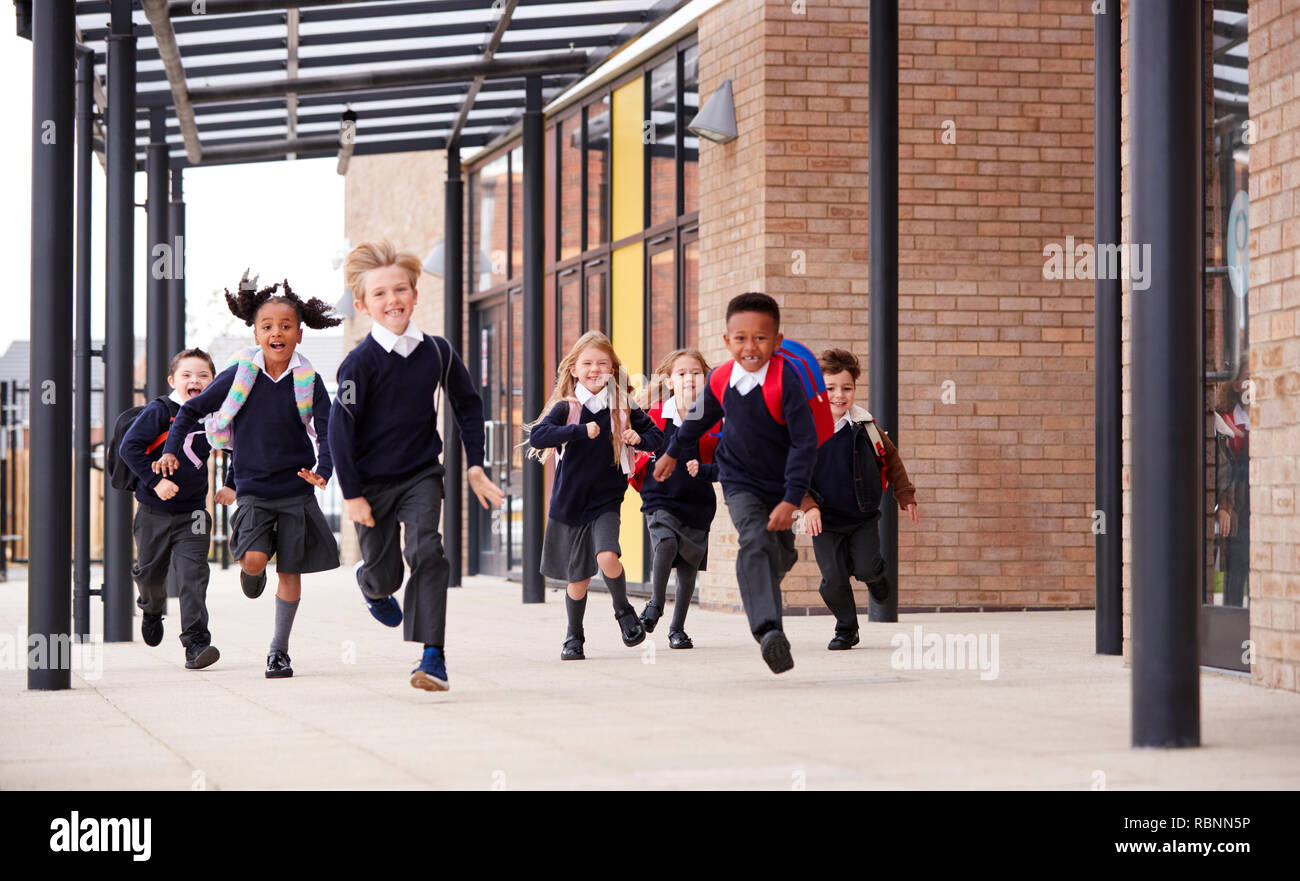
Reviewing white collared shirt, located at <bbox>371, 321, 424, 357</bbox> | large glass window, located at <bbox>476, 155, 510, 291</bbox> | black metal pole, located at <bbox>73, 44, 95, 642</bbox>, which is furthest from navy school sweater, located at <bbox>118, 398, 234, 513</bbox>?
large glass window, located at <bbox>476, 155, 510, 291</bbox>

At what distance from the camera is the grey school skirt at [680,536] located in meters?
9.70

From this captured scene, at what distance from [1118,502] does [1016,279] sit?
13.0ft

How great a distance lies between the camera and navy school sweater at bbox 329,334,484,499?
720 centimetres

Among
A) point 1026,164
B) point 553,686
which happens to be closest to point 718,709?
Answer: point 553,686

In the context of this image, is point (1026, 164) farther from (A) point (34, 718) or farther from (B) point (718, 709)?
(A) point (34, 718)

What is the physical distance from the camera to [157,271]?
12.4 meters

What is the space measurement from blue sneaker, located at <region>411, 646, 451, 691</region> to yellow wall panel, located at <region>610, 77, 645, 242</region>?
8.73m

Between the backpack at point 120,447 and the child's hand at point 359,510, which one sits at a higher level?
the backpack at point 120,447

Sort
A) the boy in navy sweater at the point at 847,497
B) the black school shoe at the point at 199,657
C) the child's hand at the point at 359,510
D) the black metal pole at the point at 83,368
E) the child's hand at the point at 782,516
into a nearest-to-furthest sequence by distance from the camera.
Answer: the child's hand at the point at 359,510
the child's hand at the point at 782,516
the black school shoe at the point at 199,657
the boy in navy sweater at the point at 847,497
the black metal pole at the point at 83,368

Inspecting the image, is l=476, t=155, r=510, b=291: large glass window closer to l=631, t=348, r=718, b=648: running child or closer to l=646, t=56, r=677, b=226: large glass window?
l=646, t=56, r=677, b=226: large glass window

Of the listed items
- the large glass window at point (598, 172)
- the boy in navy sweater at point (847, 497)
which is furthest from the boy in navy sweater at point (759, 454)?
the large glass window at point (598, 172)

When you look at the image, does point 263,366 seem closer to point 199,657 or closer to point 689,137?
point 199,657

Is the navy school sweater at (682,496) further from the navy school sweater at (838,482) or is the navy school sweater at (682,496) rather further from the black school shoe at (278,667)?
the black school shoe at (278,667)

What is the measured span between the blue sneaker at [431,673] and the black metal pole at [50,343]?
66.1 inches
